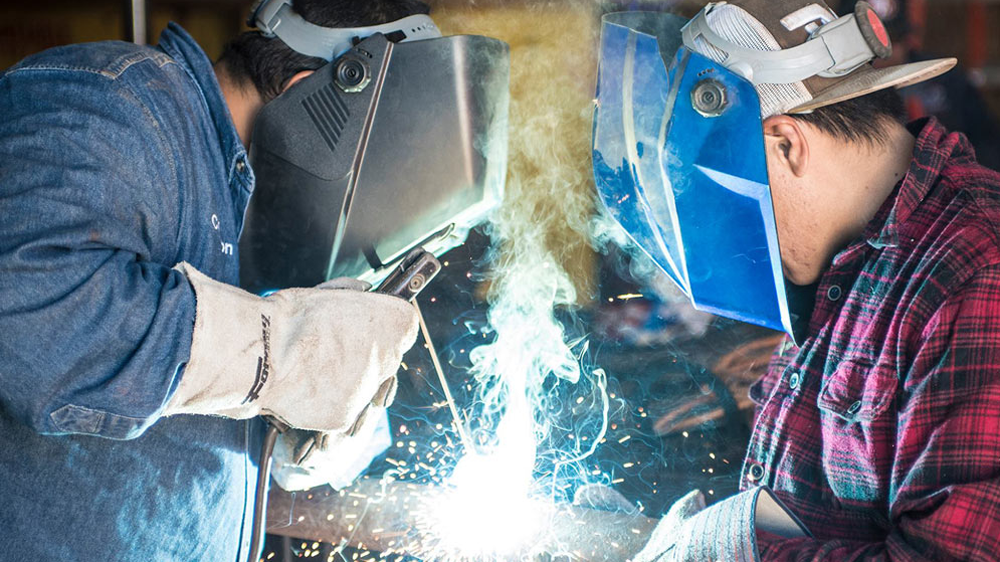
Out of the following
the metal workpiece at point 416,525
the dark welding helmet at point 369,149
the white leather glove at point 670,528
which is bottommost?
the metal workpiece at point 416,525

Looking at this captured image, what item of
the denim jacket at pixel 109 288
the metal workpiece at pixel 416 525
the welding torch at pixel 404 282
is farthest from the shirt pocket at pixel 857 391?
the denim jacket at pixel 109 288

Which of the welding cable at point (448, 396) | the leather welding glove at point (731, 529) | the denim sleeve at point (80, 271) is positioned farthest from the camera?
the welding cable at point (448, 396)

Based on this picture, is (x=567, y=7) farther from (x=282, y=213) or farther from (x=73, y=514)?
(x=73, y=514)

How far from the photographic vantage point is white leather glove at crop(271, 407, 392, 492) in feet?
5.00

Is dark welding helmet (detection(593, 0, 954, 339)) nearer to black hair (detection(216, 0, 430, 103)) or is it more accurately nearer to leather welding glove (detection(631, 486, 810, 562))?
leather welding glove (detection(631, 486, 810, 562))

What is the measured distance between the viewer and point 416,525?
1.79m

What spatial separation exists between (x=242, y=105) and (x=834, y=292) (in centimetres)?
113

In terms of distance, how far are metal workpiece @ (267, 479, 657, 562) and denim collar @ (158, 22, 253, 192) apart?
31.7 inches

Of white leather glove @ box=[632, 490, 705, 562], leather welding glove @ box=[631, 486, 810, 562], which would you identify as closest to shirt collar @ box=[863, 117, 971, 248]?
leather welding glove @ box=[631, 486, 810, 562]

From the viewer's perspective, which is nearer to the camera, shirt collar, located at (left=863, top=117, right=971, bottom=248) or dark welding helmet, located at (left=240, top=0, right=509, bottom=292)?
shirt collar, located at (left=863, top=117, right=971, bottom=248)

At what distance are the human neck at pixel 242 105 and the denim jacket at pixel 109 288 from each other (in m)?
0.12

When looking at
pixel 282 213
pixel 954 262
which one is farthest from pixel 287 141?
pixel 954 262

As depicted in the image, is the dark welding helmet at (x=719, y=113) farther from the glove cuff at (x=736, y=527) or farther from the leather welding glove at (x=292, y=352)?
the leather welding glove at (x=292, y=352)

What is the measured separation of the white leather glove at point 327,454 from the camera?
60.0 inches
